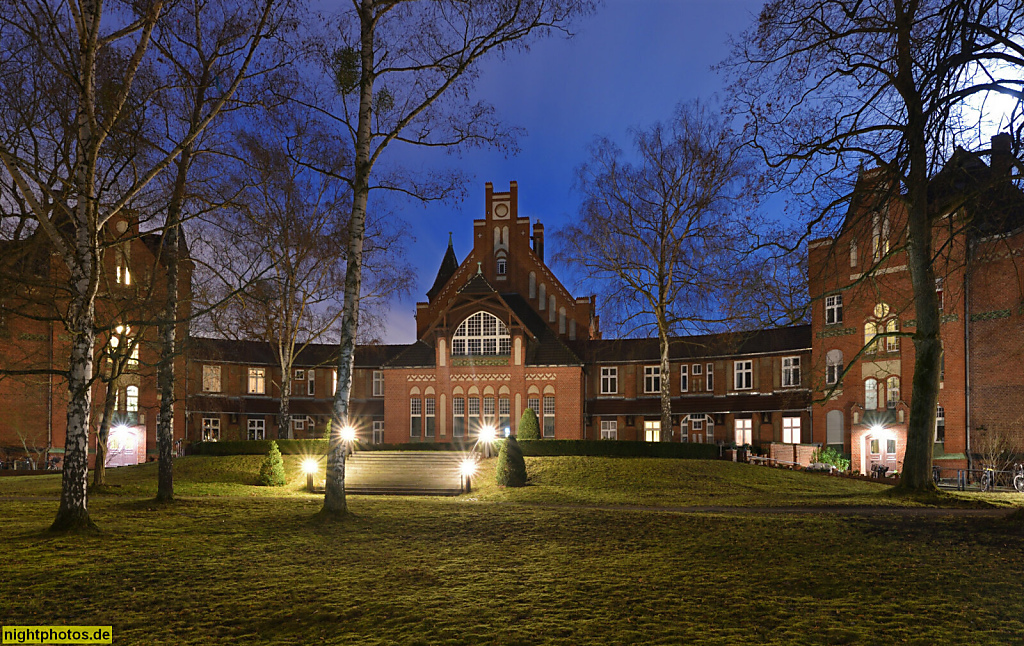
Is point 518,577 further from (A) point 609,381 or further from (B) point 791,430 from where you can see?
(A) point 609,381

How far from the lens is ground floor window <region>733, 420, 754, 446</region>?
46281 mm

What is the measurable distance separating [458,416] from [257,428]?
56.1 feet

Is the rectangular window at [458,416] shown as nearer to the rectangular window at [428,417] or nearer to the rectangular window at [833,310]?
the rectangular window at [428,417]

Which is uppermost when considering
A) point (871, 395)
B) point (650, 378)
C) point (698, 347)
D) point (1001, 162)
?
point (1001, 162)

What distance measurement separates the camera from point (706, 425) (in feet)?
158

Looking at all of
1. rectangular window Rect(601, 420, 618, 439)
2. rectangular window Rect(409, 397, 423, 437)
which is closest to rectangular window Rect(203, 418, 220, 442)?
rectangular window Rect(409, 397, 423, 437)

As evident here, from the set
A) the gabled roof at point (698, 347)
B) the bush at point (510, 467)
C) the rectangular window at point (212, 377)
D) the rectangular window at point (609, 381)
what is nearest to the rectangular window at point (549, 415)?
the gabled roof at point (698, 347)

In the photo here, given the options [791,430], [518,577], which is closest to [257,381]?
[791,430]

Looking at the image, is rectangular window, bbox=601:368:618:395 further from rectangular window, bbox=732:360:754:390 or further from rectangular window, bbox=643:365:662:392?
rectangular window, bbox=732:360:754:390

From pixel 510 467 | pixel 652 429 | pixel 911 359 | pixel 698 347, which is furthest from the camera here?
pixel 652 429

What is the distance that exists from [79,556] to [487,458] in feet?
74.7

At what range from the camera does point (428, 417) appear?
4528cm

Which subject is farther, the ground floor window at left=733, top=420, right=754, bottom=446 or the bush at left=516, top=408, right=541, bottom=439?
the ground floor window at left=733, top=420, right=754, bottom=446

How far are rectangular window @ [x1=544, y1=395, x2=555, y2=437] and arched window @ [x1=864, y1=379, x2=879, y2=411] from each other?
17.6m
